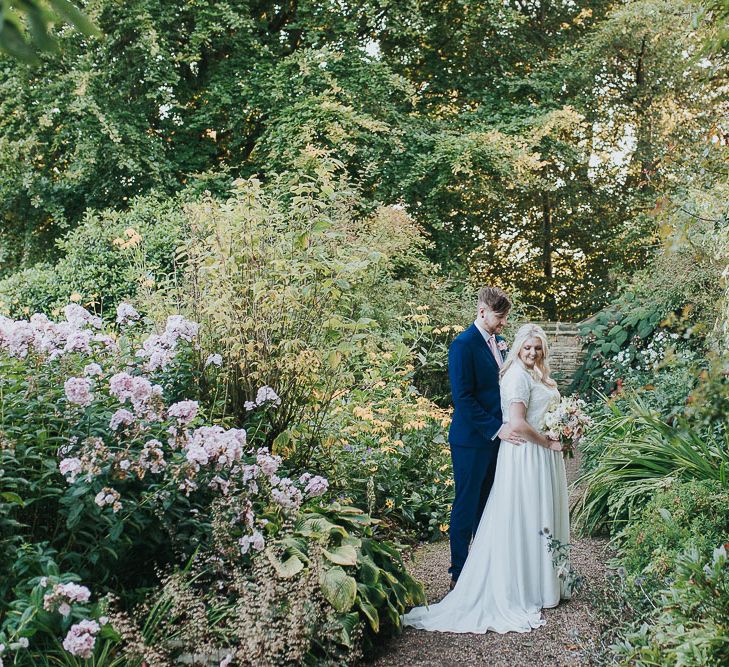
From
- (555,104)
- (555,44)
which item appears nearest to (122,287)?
(555,104)

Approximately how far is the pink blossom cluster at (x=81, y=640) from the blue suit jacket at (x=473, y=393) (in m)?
2.75

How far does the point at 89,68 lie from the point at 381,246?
5746mm

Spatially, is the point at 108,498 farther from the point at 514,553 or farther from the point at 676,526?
the point at 676,526

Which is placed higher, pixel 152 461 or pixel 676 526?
pixel 152 461

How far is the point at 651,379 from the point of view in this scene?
7758mm

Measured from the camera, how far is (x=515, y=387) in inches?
191

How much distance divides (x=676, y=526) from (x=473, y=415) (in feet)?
4.35

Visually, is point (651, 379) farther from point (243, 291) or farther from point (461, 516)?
point (243, 291)

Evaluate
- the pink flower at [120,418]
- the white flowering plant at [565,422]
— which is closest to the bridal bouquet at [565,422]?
the white flowering plant at [565,422]

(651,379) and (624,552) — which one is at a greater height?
(651,379)

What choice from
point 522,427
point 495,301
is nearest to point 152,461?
point 522,427

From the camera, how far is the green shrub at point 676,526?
166 inches

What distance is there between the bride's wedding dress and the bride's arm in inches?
1.5

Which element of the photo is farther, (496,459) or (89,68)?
(89,68)
